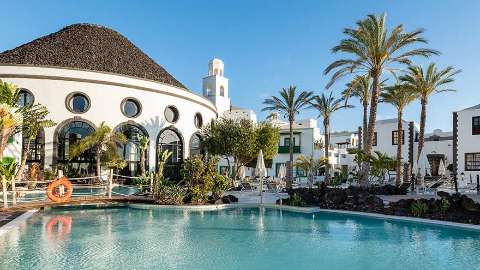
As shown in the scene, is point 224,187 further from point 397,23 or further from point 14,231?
point 397,23

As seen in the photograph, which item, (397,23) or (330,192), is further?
(397,23)

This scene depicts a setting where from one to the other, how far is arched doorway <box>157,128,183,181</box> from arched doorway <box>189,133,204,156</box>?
1.10m

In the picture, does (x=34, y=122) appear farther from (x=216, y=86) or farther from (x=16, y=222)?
(x=216, y=86)

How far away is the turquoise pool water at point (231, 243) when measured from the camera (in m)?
9.41

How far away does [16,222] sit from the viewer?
1380 centimetres

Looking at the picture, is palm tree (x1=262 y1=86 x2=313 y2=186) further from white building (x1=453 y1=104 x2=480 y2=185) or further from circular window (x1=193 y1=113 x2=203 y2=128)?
white building (x1=453 y1=104 x2=480 y2=185)

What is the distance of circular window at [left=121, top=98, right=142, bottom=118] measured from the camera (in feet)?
107

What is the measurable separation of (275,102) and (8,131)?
77.1ft

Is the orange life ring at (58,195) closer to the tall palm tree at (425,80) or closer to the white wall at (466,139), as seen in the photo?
the tall palm tree at (425,80)

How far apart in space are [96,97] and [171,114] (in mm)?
6674

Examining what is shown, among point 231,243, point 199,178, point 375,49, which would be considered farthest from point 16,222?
point 375,49

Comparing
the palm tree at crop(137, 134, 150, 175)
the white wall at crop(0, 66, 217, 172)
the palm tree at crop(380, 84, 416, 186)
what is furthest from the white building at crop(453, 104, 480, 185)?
the palm tree at crop(137, 134, 150, 175)

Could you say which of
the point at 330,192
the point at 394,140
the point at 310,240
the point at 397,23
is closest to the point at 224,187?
the point at 330,192

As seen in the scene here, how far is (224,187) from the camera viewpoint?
21344 mm
